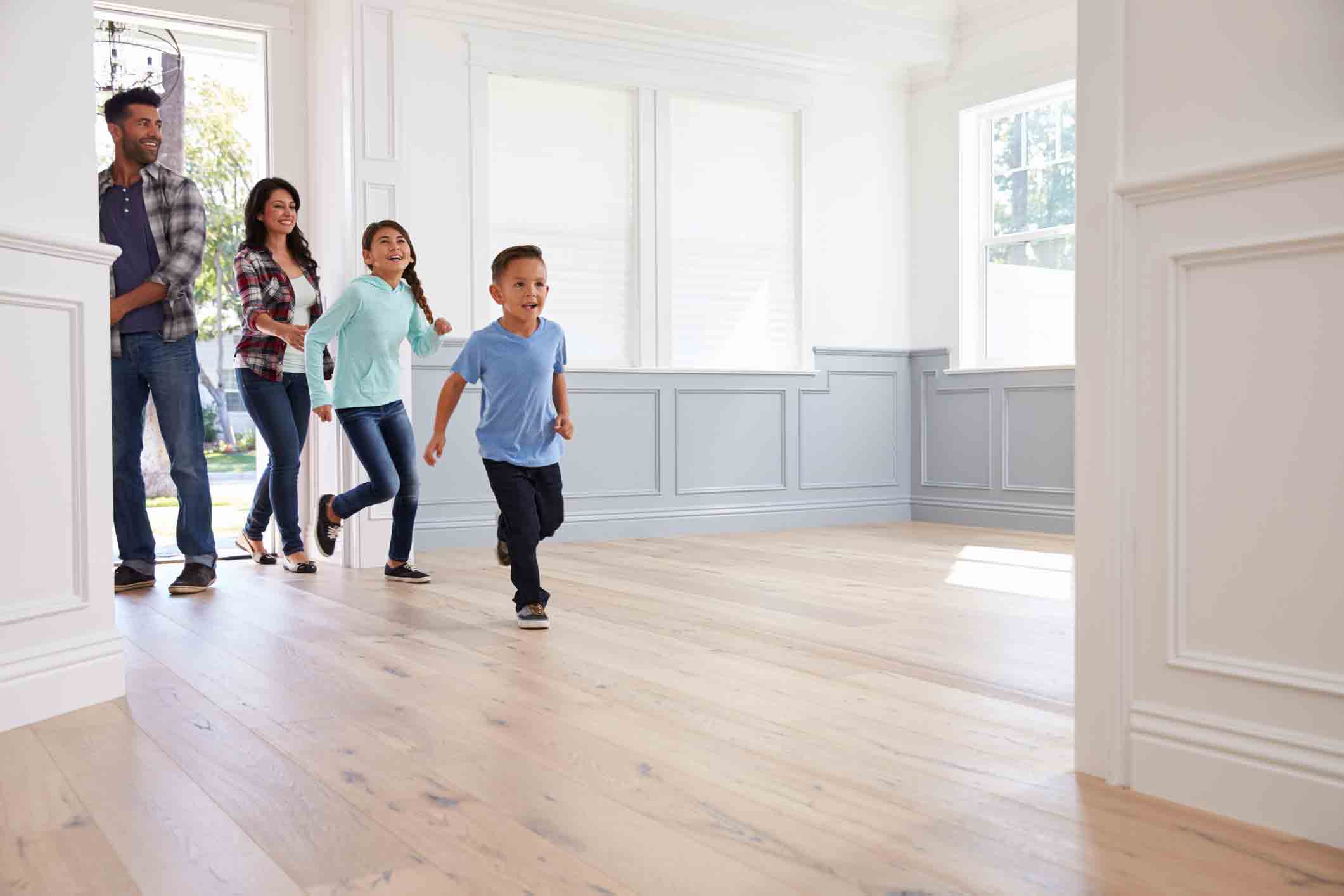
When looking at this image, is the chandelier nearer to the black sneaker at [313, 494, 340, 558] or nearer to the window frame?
the window frame

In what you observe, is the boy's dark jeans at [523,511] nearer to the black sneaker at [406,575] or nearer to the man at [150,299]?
the black sneaker at [406,575]

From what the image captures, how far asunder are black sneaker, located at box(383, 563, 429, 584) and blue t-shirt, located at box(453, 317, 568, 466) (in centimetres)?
110

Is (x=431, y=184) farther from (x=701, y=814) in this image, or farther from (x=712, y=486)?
(x=701, y=814)

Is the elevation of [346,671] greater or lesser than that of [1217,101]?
lesser

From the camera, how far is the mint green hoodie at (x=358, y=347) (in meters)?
4.07

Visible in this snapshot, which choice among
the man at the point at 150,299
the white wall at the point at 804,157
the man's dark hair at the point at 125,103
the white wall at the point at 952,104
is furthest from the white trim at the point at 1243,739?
the white wall at the point at 952,104

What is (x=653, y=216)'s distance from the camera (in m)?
6.13

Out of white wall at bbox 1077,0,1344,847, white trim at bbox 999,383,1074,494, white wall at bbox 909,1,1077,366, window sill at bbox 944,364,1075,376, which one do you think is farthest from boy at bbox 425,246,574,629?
white wall at bbox 909,1,1077,366

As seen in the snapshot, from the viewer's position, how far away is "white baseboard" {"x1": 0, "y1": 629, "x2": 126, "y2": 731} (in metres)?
2.22

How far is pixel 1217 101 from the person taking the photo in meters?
1.72

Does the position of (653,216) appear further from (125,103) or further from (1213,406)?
(1213,406)

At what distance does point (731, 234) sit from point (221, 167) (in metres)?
4.40

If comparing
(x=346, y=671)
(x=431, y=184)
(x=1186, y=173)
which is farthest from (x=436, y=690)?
(x=431, y=184)

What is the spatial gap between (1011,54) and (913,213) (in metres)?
1.02
